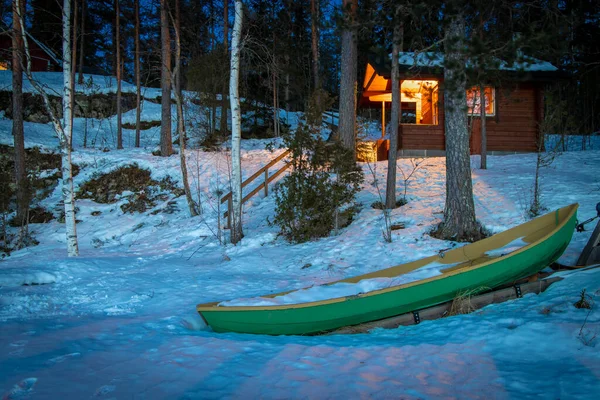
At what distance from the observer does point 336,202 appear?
336 inches

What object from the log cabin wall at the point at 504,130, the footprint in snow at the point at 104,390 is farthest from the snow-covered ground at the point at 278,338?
the log cabin wall at the point at 504,130

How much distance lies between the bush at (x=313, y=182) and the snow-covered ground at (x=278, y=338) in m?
0.60

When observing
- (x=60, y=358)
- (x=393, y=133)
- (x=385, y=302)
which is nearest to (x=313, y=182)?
(x=393, y=133)

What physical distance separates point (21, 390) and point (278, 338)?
7.17ft

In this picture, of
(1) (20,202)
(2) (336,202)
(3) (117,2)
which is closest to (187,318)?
(2) (336,202)

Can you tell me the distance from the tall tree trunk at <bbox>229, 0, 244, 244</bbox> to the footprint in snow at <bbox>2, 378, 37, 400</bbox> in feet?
21.4

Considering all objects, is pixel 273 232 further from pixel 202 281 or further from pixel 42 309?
pixel 42 309

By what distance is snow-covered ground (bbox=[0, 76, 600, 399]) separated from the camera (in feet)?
9.25

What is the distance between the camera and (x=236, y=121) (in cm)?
919

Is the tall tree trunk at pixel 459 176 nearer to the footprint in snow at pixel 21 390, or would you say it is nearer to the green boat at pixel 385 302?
the green boat at pixel 385 302

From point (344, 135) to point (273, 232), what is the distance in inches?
216

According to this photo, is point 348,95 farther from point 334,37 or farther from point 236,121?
point 236,121

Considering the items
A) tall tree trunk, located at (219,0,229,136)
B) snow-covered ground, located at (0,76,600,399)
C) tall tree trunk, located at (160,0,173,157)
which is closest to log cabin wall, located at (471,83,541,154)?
snow-covered ground, located at (0,76,600,399)

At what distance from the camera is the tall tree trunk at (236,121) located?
29.7ft
